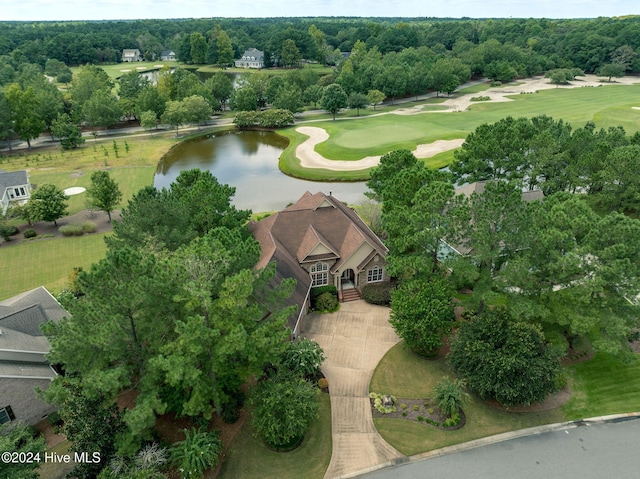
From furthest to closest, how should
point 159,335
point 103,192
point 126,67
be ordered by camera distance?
point 126,67 → point 103,192 → point 159,335

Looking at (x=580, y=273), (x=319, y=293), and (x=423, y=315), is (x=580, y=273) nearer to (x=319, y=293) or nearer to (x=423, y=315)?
(x=423, y=315)

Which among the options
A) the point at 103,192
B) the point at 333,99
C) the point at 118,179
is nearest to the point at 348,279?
the point at 103,192

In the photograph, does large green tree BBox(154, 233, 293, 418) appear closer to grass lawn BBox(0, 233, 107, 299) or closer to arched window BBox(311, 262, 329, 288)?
arched window BBox(311, 262, 329, 288)

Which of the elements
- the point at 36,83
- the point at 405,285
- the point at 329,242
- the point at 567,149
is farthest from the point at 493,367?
the point at 36,83

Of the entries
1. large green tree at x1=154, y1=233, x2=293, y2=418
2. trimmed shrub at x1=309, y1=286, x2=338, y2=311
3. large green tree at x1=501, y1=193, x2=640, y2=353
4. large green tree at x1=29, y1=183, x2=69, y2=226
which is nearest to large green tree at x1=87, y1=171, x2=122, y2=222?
large green tree at x1=29, y1=183, x2=69, y2=226

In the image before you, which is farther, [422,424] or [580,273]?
[580,273]
